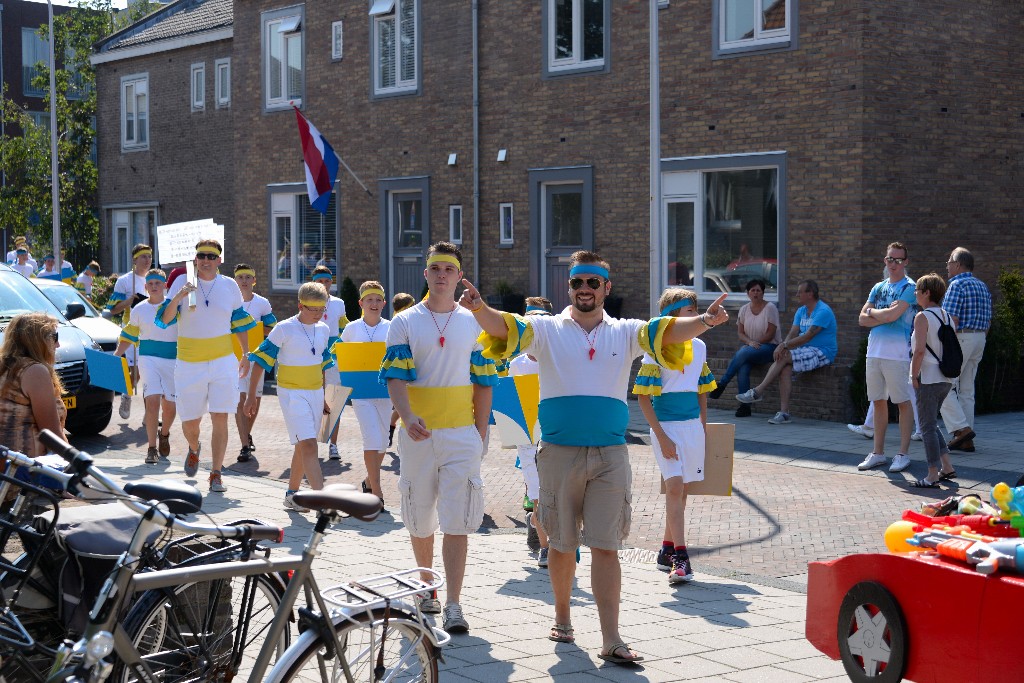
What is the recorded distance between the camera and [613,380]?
6.47 meters

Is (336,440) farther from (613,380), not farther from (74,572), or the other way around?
(74,572)

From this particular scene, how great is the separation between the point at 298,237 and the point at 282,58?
350cm

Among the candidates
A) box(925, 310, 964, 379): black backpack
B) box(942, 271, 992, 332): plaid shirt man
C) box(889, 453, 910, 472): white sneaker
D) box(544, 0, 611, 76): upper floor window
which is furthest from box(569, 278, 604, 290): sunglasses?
box(544, 0, 611, 76): upper floor window

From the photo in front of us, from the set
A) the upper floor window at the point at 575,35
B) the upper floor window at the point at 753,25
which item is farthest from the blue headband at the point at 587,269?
the upper floor window at the point at 575,35

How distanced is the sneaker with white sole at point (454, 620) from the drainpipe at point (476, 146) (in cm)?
1457

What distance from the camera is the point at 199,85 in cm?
3114

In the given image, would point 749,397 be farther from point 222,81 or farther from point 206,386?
point 222,81

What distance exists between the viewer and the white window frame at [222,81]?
30.2 meters

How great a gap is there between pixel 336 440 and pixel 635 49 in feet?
26.4

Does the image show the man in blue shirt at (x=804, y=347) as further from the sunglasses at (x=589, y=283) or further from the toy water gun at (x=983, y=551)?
the toy water gun at (x=983, y=551)

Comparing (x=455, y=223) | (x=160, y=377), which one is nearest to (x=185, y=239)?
(x=160, y=377)

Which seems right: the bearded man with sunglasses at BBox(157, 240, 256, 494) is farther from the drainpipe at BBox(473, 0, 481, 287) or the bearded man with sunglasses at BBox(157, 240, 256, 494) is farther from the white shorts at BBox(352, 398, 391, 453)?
the drainpipe at BBox(473, 0, 481, 287)

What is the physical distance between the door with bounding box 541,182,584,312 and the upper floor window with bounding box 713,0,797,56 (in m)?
3.37

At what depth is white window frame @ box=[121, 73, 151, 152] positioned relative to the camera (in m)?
32.5
